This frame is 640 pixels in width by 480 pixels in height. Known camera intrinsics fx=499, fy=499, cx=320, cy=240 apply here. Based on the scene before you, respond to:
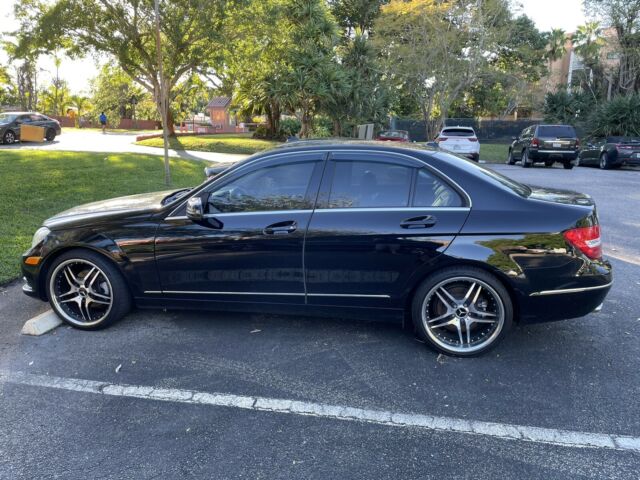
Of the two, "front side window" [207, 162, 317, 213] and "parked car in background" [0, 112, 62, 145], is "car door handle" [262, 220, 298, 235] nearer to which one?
"front side window" [207, 162, 317, 213]

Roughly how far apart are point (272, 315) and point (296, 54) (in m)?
21.5

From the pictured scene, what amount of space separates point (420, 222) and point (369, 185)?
495mm

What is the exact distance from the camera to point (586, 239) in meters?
3.57

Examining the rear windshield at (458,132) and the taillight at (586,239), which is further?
the rear windshield at (458,132)

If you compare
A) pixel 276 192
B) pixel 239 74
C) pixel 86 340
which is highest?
pixel 239 74

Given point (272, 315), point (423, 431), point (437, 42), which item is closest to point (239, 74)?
point (437, 42)

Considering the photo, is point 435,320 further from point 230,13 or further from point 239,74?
point 239,74

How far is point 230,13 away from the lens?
69.0 ft

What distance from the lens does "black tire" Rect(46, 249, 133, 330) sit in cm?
410

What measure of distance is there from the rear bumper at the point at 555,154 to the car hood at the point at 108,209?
1710 cm

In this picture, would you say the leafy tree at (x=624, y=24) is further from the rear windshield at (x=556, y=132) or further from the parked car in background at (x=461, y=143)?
the parked car in background at (x=461, y=143)

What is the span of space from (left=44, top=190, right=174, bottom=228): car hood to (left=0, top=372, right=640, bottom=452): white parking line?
1.34 metres

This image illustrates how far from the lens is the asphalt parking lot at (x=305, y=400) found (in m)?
2.58

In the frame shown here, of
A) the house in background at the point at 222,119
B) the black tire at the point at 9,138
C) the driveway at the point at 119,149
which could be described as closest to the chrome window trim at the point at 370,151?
the driveway at the point at 119,149
